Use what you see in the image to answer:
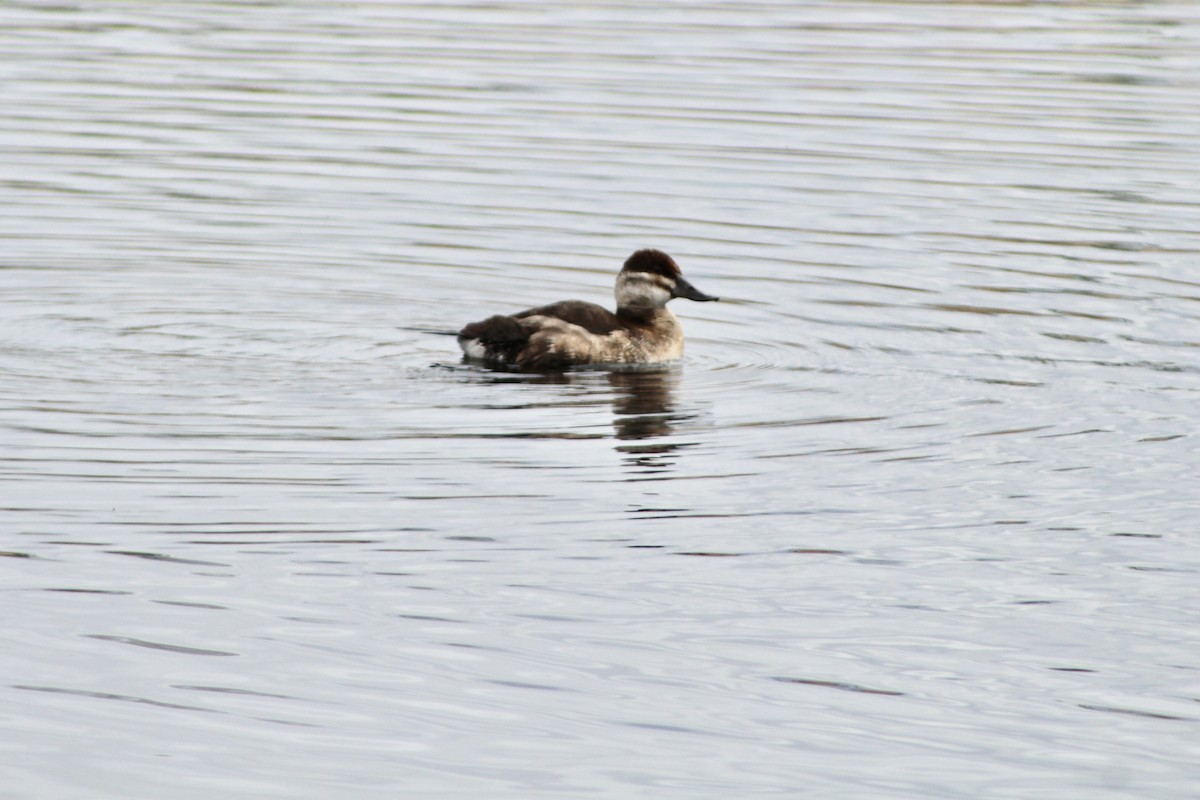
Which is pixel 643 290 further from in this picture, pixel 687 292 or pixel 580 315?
pixel 580 315

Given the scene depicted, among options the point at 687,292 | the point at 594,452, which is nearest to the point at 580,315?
the point at 687,292

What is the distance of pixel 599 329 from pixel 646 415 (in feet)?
4.55

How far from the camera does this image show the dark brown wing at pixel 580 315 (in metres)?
12.2

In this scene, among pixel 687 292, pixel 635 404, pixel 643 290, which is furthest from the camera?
pixel 687 292

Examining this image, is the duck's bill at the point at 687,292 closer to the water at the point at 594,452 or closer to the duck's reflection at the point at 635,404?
the water at the point at 594,452

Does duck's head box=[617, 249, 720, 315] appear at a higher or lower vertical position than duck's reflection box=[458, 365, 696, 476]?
higher

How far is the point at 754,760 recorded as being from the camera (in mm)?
6320

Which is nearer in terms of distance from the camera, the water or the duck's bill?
the water

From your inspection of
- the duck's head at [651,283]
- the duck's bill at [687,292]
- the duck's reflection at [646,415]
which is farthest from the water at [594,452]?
the duck's head at [651,283]

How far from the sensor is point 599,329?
12.3m

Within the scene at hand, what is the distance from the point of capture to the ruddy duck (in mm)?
12023

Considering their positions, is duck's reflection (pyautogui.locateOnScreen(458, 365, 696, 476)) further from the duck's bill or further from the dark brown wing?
the duck's bill

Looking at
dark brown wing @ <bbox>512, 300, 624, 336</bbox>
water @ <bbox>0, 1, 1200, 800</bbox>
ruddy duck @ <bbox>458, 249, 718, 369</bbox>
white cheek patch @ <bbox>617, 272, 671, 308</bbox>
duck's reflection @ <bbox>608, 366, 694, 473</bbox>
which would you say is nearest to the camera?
water @ <bbox>0, 1, 1200, 800</bbox>

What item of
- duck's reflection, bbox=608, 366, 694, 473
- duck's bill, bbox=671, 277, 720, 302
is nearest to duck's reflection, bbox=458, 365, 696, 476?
duck's reflection, bbox=608, 366, 694, 473
